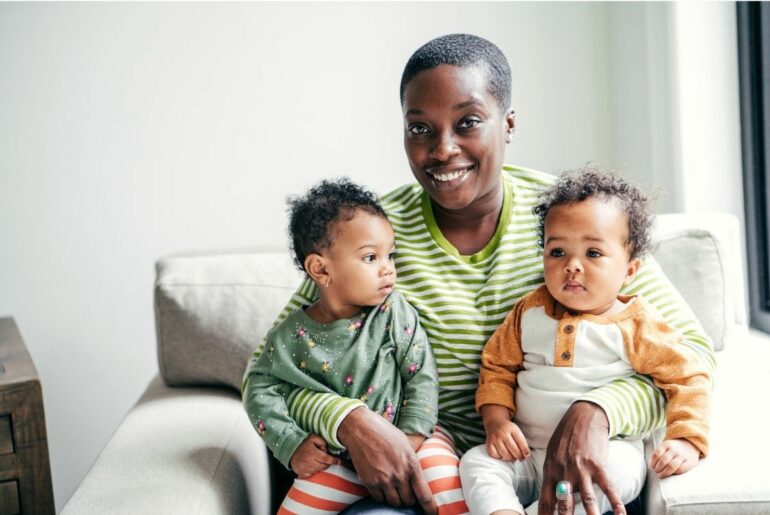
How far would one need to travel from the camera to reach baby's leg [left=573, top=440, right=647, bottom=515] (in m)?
1.29

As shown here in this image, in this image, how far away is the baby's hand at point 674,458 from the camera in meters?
1.27

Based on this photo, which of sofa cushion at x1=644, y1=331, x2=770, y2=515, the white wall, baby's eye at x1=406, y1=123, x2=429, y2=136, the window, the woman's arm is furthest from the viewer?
the white wall

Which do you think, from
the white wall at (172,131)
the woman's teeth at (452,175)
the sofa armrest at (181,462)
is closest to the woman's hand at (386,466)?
the sofa armrest at (181,462)

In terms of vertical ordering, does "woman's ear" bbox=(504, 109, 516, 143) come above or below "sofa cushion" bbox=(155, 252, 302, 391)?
above

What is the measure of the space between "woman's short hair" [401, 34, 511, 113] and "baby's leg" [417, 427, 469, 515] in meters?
0.62

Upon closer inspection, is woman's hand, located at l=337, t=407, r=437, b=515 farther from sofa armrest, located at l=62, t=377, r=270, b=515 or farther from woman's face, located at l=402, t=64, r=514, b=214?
woman's face, located at l=402, t=64, r=514, b=214

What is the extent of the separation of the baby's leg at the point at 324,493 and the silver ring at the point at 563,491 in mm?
348

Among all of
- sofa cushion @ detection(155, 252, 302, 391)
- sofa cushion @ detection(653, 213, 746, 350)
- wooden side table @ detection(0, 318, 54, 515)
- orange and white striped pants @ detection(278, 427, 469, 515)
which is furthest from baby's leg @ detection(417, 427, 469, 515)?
wooden side table @ detection(0, 318, 54, 515)

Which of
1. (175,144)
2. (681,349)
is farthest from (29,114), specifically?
(681,349)

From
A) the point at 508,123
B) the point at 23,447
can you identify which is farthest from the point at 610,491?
the point at 23,447

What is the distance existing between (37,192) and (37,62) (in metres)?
0.36

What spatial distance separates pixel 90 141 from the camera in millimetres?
2387

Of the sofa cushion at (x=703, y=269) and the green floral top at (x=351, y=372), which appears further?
the sofa cushion at (x=703, y=269)

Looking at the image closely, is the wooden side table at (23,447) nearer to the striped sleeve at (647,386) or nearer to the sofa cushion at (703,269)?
the striped sleeve at (647,386)
